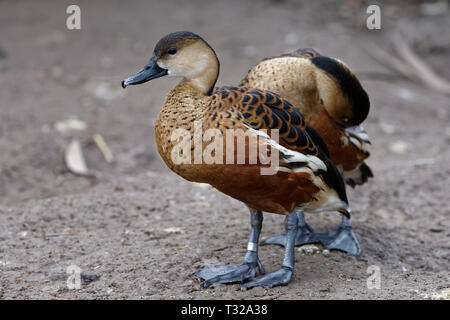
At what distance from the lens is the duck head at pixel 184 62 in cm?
321

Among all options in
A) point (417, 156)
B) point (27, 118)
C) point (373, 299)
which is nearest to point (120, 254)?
point (373, 299)

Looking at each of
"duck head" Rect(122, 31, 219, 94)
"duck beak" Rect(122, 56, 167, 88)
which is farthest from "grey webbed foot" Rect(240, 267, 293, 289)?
"duck beak" Rect(122, 56, 167, 88)

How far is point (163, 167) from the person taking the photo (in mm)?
6094

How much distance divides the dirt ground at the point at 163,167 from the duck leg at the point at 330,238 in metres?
0.09

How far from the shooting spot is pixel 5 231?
13.6 ft

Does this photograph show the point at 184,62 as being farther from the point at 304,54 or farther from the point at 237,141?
the point at 304,54

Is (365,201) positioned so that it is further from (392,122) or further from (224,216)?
(392,122)

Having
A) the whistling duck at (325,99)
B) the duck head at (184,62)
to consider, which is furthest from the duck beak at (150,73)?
the whistling duck at (325,99)

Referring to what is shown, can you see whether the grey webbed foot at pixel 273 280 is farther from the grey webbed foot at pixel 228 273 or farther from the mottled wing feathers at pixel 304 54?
the mottled wing feathers at pixel 304 54

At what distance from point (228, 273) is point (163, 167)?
2.85 meters

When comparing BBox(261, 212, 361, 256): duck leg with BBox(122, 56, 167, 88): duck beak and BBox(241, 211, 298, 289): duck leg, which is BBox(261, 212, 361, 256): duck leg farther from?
BBox(122, 56, 167, 88): duck beak

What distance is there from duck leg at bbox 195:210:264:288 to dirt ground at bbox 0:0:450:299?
93 millimetres

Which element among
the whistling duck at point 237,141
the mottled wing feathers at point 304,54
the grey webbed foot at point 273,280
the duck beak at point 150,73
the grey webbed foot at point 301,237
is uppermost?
the mottled wing feathers at point 304,54

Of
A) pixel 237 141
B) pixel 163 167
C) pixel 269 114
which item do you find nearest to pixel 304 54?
pixel 269 114
